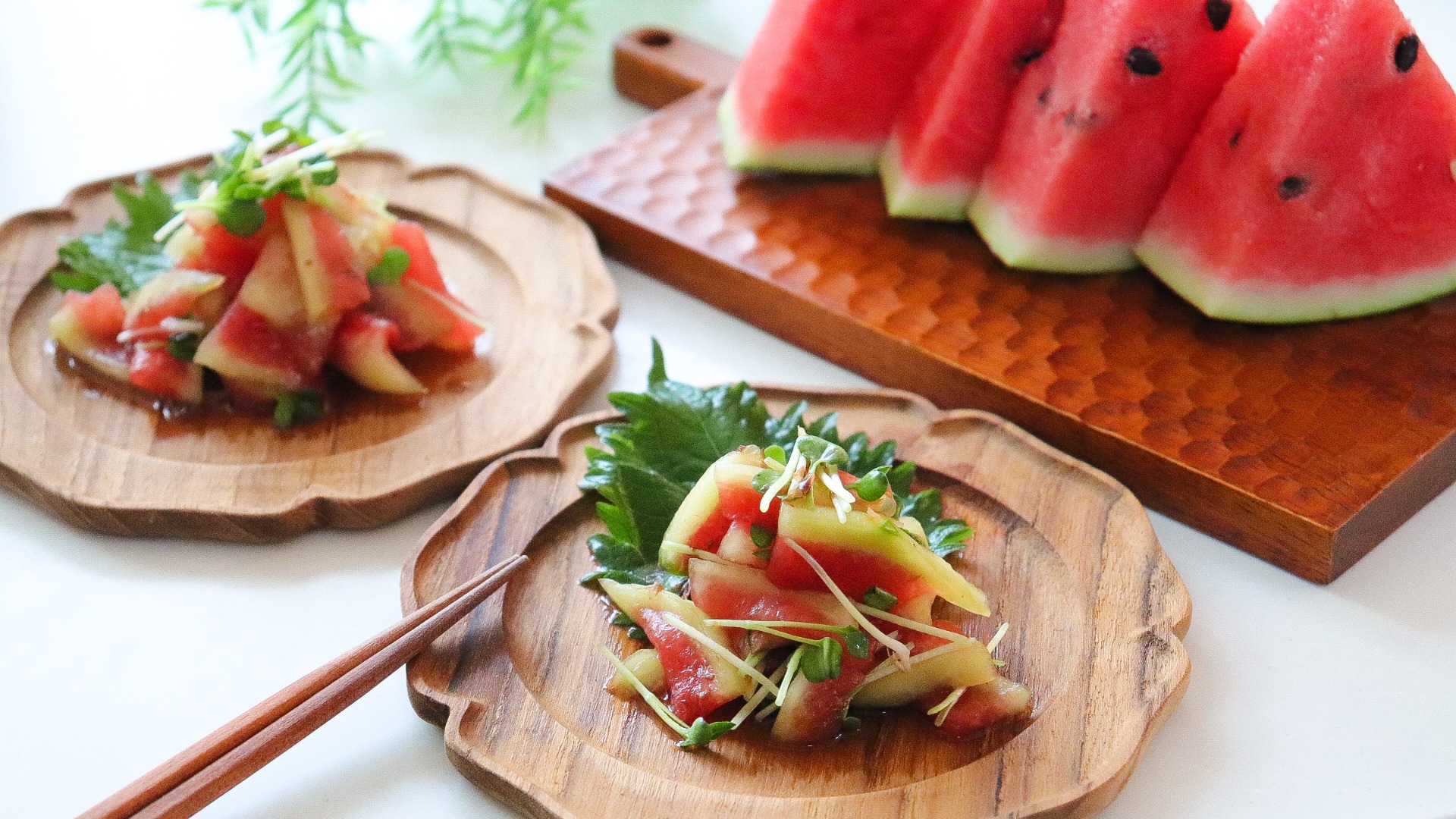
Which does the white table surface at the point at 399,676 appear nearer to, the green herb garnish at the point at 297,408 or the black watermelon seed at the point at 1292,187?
the green herb garnish at the point at 297,408

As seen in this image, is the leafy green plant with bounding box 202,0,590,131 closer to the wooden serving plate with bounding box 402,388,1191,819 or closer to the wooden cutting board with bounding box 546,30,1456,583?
the wooden cutting board with bounding box 546,30,1456,583

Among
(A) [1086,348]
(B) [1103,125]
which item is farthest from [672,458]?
(B) [1103,125]

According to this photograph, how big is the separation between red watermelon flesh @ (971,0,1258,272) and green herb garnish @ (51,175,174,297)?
1526 mm

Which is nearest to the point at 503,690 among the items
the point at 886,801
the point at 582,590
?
the point at 582,590

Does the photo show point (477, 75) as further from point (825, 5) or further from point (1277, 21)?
point (1277, 21)

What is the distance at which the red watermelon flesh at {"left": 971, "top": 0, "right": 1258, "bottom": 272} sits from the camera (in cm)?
221

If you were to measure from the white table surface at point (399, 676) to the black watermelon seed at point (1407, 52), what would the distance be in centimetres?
69

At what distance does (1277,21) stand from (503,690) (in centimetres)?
164

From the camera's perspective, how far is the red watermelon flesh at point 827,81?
252 cm

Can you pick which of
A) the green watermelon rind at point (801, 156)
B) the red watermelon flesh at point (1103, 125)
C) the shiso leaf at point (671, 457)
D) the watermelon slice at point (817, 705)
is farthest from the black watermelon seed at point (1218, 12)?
the watermelon slice at point (817, 705)

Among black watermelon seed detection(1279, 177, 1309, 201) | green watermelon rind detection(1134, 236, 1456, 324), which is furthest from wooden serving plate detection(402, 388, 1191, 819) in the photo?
black watermelon seed detection(1279, 177, 1309, 201)

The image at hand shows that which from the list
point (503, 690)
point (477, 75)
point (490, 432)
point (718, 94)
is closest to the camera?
point (503, 690)

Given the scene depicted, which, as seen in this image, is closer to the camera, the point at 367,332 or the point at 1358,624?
the point at 1358,624

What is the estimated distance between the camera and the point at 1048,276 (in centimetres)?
242
